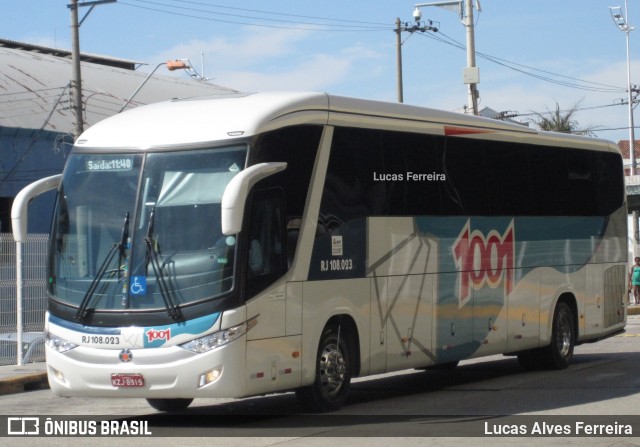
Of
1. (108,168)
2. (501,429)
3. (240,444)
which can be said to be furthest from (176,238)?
(501,429)

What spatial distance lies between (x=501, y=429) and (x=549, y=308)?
23.3 ft

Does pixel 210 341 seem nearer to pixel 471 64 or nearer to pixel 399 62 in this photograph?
pixel 471 64

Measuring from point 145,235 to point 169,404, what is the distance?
Result: 2790 millimetres

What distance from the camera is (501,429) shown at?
11203 millimetres

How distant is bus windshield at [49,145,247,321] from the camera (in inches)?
454

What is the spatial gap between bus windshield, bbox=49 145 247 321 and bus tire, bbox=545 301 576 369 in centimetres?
815

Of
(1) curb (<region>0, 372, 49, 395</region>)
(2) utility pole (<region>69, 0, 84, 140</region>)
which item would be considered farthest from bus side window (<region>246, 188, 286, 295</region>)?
(2) utility pole (<region>69, 0, 84, 140</region>)

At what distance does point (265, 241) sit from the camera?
1200cm

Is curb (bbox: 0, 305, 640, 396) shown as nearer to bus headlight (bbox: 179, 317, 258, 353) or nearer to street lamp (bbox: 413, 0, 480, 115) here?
bus headlight (bbox: 179, 317, 258, 353)

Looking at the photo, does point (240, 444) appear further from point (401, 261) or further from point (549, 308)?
point (549, 308)

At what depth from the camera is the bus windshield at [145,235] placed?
11523 millimetres

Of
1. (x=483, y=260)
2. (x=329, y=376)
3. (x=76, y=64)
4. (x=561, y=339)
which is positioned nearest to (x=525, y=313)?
(x=561, y=339)

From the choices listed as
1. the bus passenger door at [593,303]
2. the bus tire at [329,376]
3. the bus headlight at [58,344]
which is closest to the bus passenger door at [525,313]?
the bus passenger door at [593,303]

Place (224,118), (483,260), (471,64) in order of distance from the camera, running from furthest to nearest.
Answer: (471,64), (483,260), (224,118)
